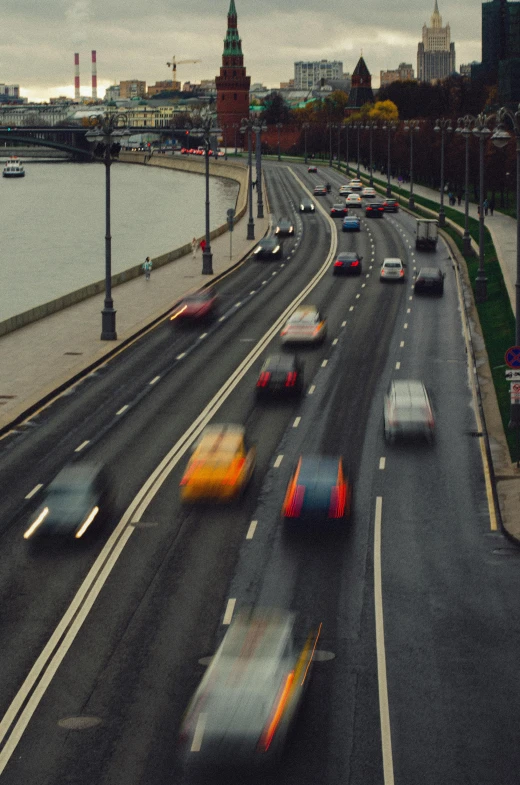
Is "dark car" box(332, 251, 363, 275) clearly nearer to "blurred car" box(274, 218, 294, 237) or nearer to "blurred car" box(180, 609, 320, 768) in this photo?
"blurred car" box(274, 218, 294, 237)

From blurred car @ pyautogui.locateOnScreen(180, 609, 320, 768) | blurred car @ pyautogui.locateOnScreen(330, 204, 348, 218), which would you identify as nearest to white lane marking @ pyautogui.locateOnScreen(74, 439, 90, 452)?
blurred car @ pyautogui.locateOnScreen(180, 609, 320, 768)

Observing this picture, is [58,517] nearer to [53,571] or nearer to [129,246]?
[53,571]

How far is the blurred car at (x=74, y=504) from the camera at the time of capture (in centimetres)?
2555

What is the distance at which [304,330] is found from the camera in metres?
48.7

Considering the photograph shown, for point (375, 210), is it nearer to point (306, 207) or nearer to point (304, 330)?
point (306, 207)

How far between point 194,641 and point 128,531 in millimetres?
6397

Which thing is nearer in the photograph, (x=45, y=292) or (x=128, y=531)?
(x=128, y=531)

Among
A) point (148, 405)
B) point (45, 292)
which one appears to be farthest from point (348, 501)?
point (45, 292)

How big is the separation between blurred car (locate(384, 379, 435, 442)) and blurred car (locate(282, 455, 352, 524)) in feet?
24.2

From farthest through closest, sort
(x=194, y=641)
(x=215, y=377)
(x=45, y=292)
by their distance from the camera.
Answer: (x=45, y=292), (x=215, y=377), (x=194, y=641)

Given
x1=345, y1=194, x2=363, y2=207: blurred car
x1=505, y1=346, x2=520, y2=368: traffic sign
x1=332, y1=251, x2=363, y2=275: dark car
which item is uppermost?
x1=345, y1=194, x2=363, y2=207: blurred car

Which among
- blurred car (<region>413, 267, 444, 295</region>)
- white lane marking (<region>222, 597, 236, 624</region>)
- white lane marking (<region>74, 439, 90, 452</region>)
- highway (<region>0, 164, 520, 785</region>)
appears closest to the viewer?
highway (<region>0, 164, 520, 785</region>)

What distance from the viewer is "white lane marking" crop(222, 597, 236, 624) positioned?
860 inches

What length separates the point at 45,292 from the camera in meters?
91.7
